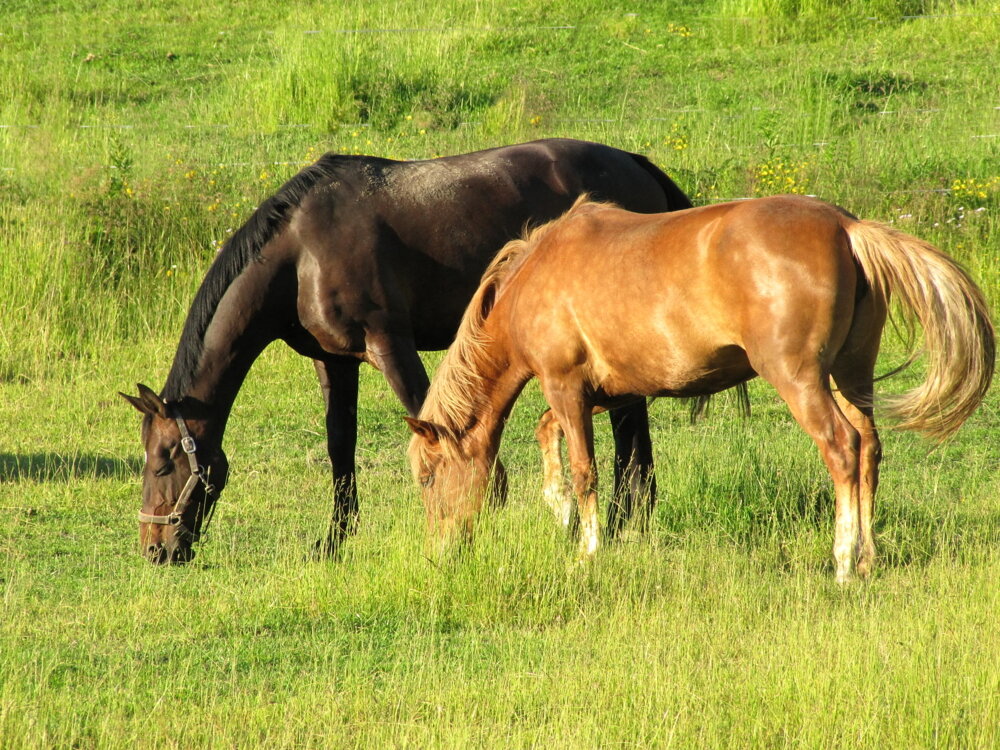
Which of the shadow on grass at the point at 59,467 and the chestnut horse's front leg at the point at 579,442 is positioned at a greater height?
the chestnut horse's front leg at the point at 579,442

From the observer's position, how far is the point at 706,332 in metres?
4.61

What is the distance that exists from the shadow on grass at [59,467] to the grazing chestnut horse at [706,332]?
2.77m

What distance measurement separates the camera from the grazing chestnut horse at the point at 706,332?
173 inches

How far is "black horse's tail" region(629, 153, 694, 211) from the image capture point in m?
6.79

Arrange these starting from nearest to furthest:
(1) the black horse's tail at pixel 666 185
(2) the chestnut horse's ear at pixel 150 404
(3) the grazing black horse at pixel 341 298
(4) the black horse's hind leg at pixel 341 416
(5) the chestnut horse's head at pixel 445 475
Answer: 1. (5) the chestnut horse's head at pixel 445 475
2. (2) the chestnut horse's ear at pixel 150 404
3. (3) the grazing black horse at pixel 341 298
4. (4) the black horse's hind leg at pixel 341 416
5. (1) the black horse's tail at pixel 666 185

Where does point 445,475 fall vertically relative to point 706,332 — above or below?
below

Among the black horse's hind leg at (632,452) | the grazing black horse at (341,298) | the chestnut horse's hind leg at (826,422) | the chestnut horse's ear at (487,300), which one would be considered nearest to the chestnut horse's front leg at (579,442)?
the chestnut horse's ear at (487,300)

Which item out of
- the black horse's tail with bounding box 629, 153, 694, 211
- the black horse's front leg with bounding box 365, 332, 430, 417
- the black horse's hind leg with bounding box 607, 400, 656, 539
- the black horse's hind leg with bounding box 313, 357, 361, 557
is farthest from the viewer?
the black horse's tail with bounding box 629, 153, 694, 211

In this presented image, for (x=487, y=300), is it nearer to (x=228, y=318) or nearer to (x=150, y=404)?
(x=228, y=318)

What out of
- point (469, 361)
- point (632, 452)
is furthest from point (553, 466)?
point (469, 361)

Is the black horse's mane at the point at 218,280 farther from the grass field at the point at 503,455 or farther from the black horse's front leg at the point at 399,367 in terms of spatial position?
the grass field at the point at 503,455

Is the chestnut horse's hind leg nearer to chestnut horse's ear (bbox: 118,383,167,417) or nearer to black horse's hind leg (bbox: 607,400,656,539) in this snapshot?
black horse's hind leg (bbox: 607,400,656,539)

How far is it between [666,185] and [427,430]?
2546 mm

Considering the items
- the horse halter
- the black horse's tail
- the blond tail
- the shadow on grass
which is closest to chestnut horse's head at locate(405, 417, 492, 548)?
the horse halter
